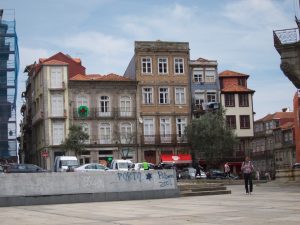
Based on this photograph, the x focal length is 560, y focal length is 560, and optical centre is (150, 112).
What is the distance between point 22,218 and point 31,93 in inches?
2648

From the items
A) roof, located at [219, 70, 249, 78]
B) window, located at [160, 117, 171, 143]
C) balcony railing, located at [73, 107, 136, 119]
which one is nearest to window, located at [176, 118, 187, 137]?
window, located at [160, 117, 171, 143]

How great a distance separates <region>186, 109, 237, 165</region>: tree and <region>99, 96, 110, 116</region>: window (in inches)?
392

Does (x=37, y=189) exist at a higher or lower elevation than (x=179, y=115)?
lower

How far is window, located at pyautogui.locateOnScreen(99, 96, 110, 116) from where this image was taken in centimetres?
6756

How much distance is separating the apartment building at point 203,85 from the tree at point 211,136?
3.92 m

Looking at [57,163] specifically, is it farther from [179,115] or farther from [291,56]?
[179,115]

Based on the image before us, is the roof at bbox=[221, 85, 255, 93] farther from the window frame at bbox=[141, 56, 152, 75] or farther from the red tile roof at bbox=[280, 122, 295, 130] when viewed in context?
the red tile roof at bbox=[280, 122, 295, 130]

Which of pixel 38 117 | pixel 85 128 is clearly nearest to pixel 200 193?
pixel 85 128

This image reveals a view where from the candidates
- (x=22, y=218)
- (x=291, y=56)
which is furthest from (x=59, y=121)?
(x=22, y=218)

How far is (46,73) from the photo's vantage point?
6700cm

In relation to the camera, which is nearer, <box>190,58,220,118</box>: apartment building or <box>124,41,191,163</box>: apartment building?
<box>124,41,191,163</box>: apartment building

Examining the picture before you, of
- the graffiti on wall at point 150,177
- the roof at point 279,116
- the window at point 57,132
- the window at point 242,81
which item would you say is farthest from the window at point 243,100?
the graffiti on wall at point 150,177

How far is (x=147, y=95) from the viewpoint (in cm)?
6894

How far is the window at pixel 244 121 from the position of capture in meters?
72.9
